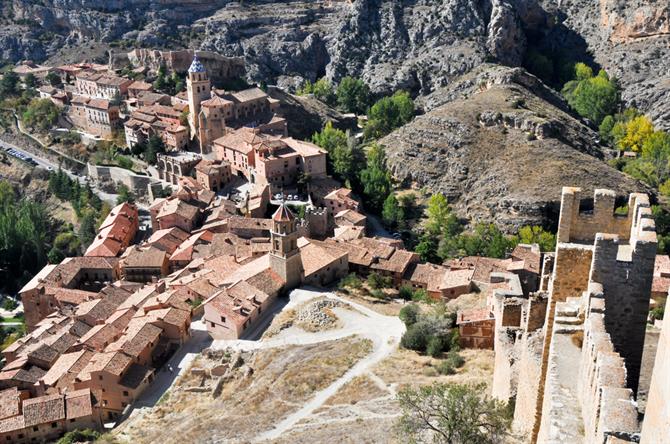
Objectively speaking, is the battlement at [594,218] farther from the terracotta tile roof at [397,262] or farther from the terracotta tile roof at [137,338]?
the terracotta tile roof at [397,262]

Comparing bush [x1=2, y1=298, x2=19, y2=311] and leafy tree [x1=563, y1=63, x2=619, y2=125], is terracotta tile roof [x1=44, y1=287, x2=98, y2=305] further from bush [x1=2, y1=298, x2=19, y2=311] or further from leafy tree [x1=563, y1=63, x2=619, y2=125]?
leafy tree [x1=563, y1=63, x2=619, y2=125]

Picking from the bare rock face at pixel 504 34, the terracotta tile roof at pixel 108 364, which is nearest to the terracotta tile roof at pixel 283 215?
the terracotta tile roof at pixel 108 364

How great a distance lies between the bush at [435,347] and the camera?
3394 cm

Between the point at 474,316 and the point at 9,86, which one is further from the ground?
the point at 9,86

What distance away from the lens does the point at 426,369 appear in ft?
107

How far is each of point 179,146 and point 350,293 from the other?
36905 mm

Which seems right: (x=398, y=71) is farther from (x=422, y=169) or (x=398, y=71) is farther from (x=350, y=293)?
(x=350, y=293)

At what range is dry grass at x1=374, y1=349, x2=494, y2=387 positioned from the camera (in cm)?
2973

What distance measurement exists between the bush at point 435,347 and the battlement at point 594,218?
744 inches

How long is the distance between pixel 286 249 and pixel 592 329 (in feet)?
107

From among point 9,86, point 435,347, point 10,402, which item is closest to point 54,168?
point 9,86

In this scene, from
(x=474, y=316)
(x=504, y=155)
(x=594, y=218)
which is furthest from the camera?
(x=504, y=155)

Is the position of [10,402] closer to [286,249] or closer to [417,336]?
[286,249]

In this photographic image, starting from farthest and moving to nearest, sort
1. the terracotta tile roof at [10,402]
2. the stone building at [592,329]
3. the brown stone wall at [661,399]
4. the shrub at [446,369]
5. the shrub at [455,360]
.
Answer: the terracotta tile roof at [10,402], the shrub at [455,360], the shrub at [446,369], the stone building at [592,329], the brown stone wall at [661,399]
